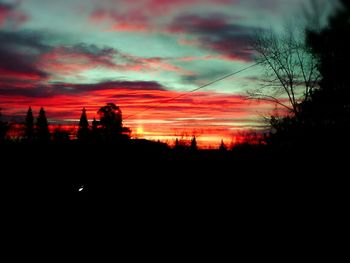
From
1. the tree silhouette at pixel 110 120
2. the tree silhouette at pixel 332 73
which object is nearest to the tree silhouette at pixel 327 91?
the tree silhouette at pixel 332 73

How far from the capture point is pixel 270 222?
10172mm

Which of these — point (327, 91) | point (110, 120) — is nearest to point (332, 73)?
point (327, 91)

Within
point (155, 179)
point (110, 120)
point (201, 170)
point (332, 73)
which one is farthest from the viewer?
point (110, 120)

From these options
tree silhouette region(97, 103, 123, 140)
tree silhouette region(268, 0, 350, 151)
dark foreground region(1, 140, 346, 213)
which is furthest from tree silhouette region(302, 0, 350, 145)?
tree silhouette region(97, 103, 123, 140)

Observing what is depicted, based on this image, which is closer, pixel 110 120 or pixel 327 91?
pixel 327 91

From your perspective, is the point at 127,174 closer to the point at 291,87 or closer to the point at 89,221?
the point at 89,221

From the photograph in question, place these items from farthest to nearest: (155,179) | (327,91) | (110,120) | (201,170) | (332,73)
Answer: (110,120)
(327,91)
(332,73)
(201,170)
(155,179)

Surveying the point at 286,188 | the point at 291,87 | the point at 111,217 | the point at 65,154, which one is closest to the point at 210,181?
the point at 286,188

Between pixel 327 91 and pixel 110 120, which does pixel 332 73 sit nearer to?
pixel 327 91

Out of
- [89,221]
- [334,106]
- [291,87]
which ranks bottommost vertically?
[89,221]

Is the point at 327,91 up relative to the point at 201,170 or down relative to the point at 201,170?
up

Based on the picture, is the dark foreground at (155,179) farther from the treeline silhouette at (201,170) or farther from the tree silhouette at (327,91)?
the tree silhouette at (327,91)

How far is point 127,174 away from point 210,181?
212 inches

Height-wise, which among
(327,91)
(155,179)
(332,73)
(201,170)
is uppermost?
(332,73)
